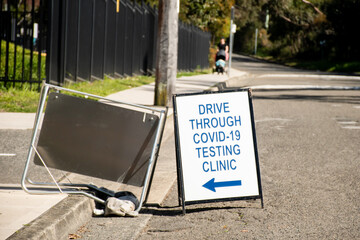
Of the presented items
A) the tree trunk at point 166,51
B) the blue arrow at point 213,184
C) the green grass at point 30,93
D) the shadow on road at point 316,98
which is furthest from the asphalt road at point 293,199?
the shadow on road at point 316,98

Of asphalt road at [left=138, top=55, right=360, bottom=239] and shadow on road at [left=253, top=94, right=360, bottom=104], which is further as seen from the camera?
shadow on road at [left=253, top=94, right=360, bottom=104]

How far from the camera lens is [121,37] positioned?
21156 mm

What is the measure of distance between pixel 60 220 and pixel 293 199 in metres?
2.46

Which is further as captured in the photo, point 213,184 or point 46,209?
point 213,184

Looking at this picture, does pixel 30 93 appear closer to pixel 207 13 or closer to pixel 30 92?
pixel 30 92

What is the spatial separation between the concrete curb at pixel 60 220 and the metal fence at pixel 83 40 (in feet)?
26.6

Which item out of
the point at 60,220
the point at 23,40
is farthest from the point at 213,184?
the point at 23,40

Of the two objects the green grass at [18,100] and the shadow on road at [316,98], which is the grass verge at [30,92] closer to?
the green grass at [18,100]

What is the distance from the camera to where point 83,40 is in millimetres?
17062

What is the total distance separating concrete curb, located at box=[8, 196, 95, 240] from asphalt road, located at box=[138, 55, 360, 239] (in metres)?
0.55

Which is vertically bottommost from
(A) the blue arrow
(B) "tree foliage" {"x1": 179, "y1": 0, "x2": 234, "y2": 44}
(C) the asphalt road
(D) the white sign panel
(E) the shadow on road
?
(C) the asphalt road

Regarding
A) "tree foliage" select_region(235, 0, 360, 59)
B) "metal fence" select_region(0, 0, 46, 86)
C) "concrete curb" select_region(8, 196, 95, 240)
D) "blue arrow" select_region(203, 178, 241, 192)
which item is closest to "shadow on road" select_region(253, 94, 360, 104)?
"metal fence" select_region(0, 0, 46, 86)

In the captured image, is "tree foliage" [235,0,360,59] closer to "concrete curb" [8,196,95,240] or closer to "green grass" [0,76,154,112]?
"green grass" [0,76,154,112]

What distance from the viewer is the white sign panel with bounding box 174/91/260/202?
5.98m
